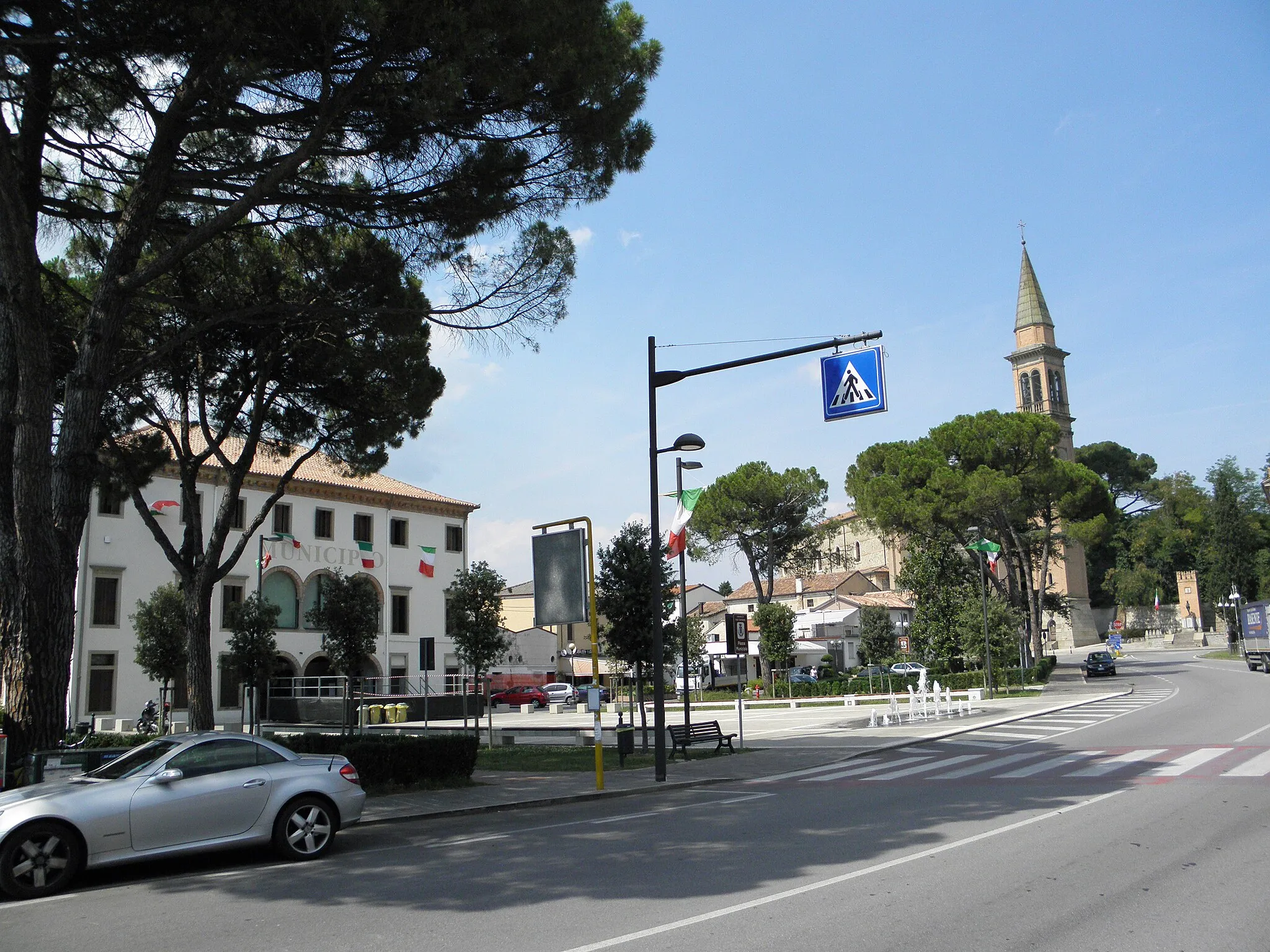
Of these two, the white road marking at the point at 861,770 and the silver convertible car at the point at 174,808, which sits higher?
the silver convertible car at the point at 174,808

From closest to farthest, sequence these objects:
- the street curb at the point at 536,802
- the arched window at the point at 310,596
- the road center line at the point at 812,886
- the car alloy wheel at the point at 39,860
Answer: the road center line at the point at 812,886 < the car alloy wheel at the point at 39,860 < the street curb at the point at 536,802 < the arched window at the point at 310,596

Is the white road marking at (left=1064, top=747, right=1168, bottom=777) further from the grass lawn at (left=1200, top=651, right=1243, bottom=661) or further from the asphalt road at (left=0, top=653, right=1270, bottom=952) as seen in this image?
the grass lawn at (left=1200, top=651, right=1243, bottom=661)

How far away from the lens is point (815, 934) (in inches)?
225

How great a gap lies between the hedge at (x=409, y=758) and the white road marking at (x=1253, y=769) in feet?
35.5

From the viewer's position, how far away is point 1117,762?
585 inches

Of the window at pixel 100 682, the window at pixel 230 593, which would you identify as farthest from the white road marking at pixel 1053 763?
the window at pixel 100 682

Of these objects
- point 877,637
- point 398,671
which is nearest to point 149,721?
point 398,671

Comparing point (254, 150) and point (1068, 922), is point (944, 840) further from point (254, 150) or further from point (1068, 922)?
point (254, 150)

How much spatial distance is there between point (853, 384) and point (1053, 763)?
7130 mm

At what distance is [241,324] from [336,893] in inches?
486

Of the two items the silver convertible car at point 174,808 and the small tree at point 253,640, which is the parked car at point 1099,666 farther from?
the silver convertible car at point 174,808

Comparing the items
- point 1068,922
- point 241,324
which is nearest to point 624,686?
point 241,324

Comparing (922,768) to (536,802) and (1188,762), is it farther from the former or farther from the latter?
(536,802)

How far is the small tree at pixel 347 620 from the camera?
30.0 meters
